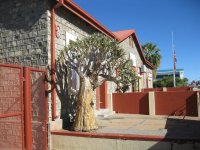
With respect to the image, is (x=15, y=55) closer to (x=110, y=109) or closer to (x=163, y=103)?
(x=110, y=109)

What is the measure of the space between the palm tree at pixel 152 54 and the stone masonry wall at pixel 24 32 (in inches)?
1317

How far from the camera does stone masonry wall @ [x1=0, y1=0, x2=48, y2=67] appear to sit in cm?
946

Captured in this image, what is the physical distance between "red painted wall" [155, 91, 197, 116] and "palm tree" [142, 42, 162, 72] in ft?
89.1

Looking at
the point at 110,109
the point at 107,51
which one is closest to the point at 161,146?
the point at 107,51

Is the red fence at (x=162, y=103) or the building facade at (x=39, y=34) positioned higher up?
the building facade at (x=39, y=34)

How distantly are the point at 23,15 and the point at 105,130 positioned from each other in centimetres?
511

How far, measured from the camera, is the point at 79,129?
9164 mm

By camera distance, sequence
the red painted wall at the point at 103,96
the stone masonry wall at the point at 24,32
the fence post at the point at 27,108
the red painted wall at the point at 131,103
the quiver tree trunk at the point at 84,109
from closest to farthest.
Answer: the fence post at the point at 27,108
the quiver tree trunk at the point at 84,109
the stone masonry wall at the point at 24,32
the red painted wall at the point at 103,96
the red painted wall at the point at 131,103

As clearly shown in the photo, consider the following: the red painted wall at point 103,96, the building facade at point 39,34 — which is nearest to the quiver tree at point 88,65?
the building facade at point 39,34

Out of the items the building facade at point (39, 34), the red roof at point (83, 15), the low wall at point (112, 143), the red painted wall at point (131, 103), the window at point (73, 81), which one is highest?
the red roof at point (83, 15)

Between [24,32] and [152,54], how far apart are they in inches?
1366

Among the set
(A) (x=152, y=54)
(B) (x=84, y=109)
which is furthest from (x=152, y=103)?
(A) (x=152, y=54)

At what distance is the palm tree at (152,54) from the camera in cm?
4216

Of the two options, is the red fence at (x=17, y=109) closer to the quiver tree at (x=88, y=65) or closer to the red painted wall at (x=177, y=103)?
the quiver tree at (x=88, y=65)
